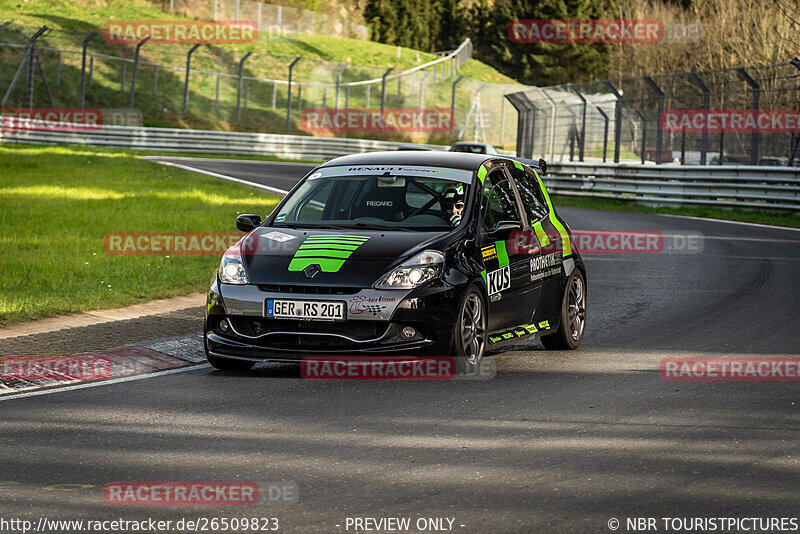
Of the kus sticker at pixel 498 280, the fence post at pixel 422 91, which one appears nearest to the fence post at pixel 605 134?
the kus sticker at pixel 498 280

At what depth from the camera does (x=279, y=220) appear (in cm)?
914

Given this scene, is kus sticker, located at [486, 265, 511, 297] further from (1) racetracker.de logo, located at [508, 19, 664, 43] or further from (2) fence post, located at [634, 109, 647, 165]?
(1) racetracker.de logo, located at [508, 19, 664, 43]

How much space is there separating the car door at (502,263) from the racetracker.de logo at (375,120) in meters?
47.8

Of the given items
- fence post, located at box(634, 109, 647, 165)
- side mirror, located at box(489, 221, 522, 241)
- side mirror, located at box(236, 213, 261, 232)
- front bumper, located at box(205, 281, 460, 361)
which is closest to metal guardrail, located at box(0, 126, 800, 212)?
fence post, located at box(634, 109, 647, 165)

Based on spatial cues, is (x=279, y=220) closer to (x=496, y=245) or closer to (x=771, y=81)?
(x=496, y=245)

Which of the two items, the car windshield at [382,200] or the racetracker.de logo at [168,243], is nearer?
the car windshield at [382,200]

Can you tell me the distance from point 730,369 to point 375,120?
174 ft

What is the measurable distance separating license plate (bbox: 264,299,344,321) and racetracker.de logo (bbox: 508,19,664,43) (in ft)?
220

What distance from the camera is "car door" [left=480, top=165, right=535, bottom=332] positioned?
340 inches

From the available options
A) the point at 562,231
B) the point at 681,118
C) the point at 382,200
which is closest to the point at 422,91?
the point at 681,118

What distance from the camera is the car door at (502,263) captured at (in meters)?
8.65

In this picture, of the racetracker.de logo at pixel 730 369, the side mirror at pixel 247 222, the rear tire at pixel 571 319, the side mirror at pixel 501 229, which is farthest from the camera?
the rear tire at pixel 571 319

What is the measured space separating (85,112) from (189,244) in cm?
3232

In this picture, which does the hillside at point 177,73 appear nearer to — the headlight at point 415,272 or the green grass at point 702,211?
the green grass at point 702,211
